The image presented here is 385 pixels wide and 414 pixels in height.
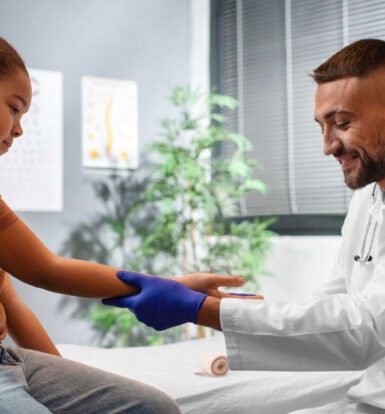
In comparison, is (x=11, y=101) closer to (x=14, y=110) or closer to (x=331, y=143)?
(x=14, y=110)

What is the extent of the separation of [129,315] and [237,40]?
1785mm

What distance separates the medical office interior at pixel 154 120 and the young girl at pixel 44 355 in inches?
80.4

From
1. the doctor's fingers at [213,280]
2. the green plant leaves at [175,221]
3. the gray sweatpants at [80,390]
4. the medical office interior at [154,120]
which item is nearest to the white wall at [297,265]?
the medical office interior at [154,120]

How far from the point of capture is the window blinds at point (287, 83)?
3463 mm

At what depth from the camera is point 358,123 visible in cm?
159

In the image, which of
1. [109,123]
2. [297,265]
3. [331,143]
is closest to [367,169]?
[331,143]

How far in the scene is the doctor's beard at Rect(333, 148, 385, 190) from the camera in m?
1.61

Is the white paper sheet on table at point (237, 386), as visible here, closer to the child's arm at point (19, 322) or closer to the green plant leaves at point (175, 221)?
the child's arm at point (19, 322)

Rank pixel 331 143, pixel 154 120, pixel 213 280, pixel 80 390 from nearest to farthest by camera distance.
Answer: pixel 80 390 → pixel 213 280 → pixel 331 143 → pixel 154 120

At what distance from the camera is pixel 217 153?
163 inches

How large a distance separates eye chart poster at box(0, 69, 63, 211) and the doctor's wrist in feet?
7.33

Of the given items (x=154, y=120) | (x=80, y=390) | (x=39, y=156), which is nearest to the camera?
(x=80, y=390)

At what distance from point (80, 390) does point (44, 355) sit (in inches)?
5.4

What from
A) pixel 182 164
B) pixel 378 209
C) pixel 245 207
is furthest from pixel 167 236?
pixel 378 209
